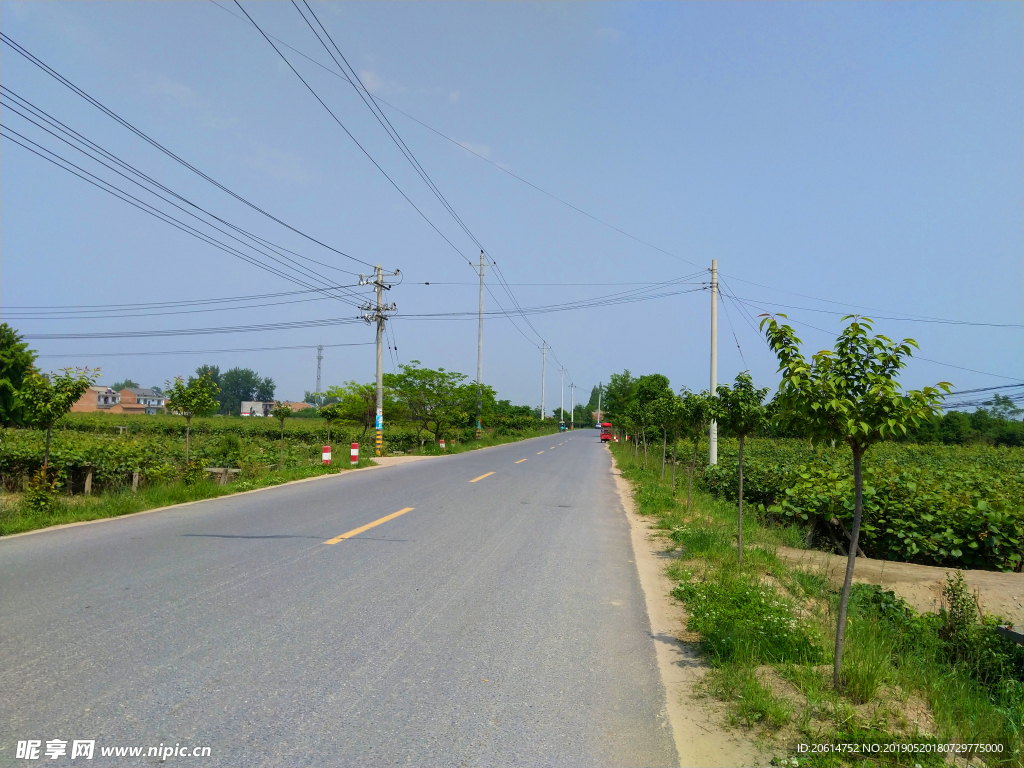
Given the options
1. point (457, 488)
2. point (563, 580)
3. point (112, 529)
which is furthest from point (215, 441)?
point (563, 580)

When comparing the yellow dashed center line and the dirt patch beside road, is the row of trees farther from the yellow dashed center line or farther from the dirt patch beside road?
the yellow dashed center line

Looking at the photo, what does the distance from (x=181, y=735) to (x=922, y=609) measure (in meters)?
8.01

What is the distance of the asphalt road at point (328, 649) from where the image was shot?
11.0ft

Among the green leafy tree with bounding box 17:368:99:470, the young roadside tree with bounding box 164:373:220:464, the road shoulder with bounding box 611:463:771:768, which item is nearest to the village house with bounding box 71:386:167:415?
the young roadside tree with bounding box 164:373:220:464

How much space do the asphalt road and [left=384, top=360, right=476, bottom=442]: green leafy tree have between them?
27913 mm

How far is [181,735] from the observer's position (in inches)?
130

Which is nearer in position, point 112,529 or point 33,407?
point 112,529

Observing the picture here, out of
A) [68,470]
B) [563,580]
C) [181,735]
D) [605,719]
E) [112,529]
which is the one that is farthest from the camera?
[68,470]

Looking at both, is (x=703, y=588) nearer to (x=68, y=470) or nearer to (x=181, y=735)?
(x=181, y=735)

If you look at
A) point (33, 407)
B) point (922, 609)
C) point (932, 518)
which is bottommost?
point (922, 609)

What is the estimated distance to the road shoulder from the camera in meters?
3.37

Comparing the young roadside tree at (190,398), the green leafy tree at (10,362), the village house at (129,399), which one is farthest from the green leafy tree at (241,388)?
the young roadside tree at (190,398)

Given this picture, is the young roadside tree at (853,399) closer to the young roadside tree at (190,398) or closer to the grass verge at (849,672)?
the grass verge at (849,672)

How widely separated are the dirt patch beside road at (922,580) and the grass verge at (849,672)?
952 millimetres
